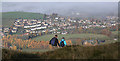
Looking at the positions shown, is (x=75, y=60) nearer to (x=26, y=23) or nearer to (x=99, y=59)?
(x=99, y=59)

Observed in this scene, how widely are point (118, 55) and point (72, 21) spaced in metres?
171

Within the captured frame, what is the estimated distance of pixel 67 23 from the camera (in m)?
166

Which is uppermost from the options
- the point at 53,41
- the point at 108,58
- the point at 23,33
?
the point at 108,58

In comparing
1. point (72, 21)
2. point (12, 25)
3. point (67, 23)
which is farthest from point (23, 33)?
point (72, 21)

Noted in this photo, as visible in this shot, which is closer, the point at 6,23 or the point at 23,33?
the point at 23,33

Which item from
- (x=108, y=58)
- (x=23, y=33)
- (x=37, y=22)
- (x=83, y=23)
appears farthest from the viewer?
(x=37, y=22)

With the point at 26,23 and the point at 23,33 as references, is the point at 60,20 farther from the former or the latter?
the point at 23,33

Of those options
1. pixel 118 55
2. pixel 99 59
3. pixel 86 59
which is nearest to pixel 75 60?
pixel 86 59

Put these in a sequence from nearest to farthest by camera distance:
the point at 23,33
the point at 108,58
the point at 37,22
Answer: the point at 108,58 → the point at 23,33 → the point at 37,22

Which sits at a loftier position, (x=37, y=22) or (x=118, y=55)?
(x=118, y=55)

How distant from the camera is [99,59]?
5168 mm

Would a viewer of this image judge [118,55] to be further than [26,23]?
No

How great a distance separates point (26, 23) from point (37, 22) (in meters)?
14.5

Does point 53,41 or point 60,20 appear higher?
point 53,41
